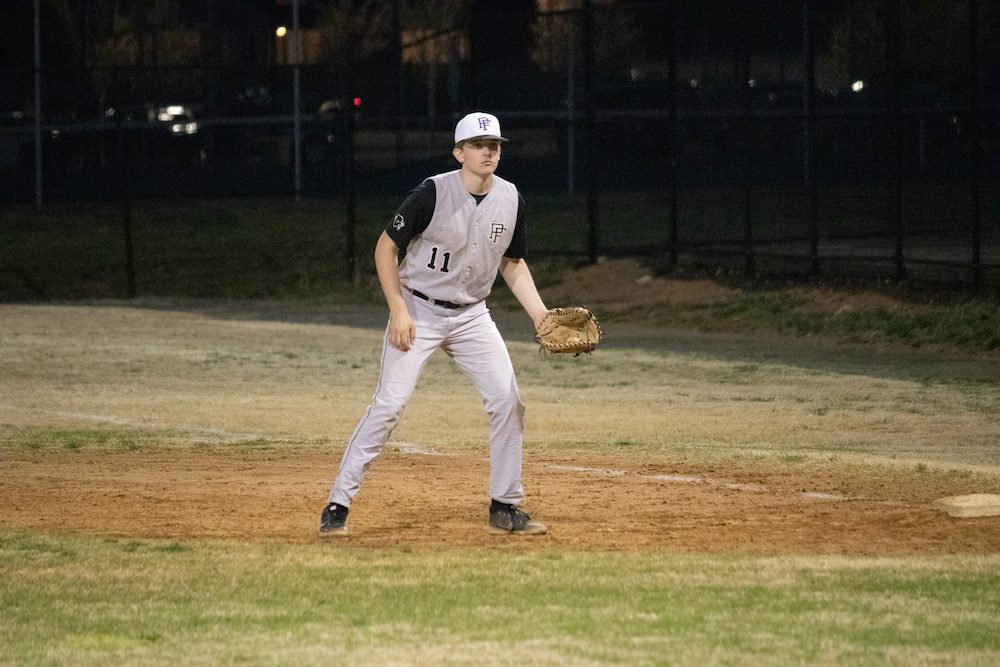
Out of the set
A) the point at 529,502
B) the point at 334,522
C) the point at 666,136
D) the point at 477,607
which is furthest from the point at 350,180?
the point at 477,607

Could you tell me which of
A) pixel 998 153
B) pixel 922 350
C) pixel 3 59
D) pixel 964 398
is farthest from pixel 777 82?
pixel 3 59

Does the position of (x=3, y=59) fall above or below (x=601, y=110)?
above

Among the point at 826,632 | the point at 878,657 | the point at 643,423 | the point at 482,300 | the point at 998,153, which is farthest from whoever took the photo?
the point at 998,153

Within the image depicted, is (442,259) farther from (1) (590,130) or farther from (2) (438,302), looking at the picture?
(1) (590,130)

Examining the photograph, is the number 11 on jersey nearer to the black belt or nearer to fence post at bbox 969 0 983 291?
the black belt

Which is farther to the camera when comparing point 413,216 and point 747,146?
point 747,146

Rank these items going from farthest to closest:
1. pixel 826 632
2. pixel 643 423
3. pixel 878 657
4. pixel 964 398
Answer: pixel 964 398 → pixel 643 423 → pixel 826 632 → pixel 878 657

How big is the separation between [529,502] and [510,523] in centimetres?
89

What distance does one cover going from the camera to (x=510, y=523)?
20.9 feet

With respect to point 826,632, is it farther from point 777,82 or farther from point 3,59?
point 3,59

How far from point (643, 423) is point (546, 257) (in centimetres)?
1039

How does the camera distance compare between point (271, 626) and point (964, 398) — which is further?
point (964, 398)

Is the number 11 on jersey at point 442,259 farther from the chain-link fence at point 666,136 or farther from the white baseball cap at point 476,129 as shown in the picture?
the chain-link fence at point 666,136

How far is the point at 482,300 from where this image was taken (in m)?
6.34
